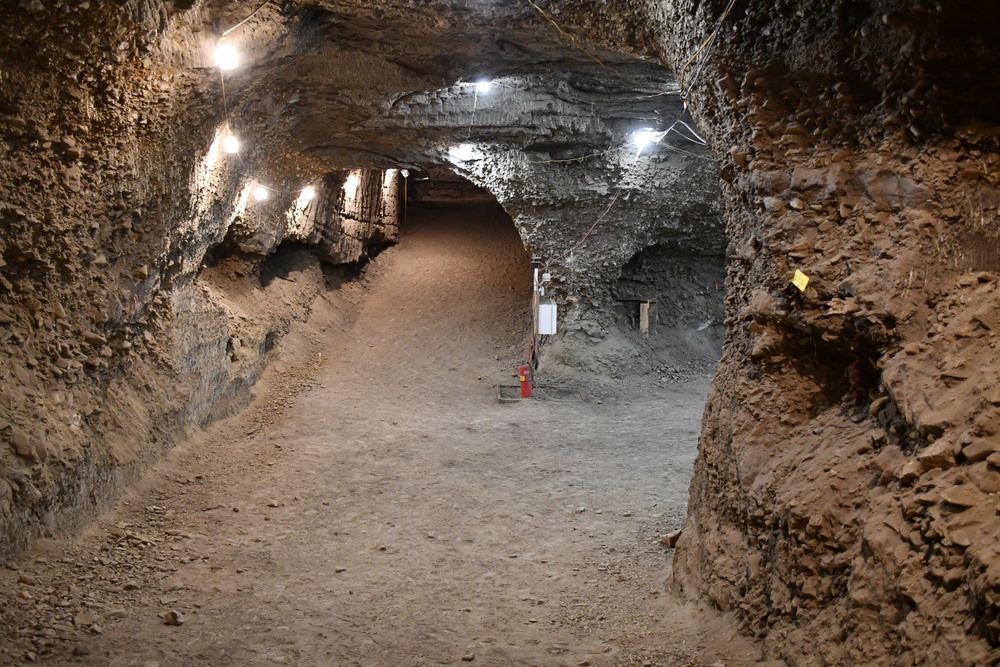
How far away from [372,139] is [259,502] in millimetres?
6737

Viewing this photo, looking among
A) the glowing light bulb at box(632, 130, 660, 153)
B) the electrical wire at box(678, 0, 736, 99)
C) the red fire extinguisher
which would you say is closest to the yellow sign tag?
the electrical wire at box(678, 0, 736, 99)

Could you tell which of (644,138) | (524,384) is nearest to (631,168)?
(644,138)

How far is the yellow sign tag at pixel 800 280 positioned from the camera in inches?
160

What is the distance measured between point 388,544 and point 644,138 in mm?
8870

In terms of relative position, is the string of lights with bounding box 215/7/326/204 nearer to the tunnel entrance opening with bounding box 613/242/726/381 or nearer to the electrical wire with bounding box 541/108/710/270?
the electrical wire with bounding box 541/108/710/270

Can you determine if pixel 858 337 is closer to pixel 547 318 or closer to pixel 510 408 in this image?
pixel 510 408

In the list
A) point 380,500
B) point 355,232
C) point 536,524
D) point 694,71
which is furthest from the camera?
point 355,232

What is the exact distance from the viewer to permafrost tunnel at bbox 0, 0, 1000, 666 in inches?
138

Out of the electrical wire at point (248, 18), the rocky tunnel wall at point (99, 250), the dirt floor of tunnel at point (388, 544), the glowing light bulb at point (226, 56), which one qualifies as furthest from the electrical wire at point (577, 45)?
the dirt floor of tunnel at point (388, 544)

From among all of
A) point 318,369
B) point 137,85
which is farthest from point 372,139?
point 137,85

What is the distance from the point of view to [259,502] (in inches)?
296

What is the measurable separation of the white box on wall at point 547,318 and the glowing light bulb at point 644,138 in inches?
127

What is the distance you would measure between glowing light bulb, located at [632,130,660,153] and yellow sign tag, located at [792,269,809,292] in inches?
356

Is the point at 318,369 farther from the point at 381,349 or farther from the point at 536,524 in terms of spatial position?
the point at 536,524
